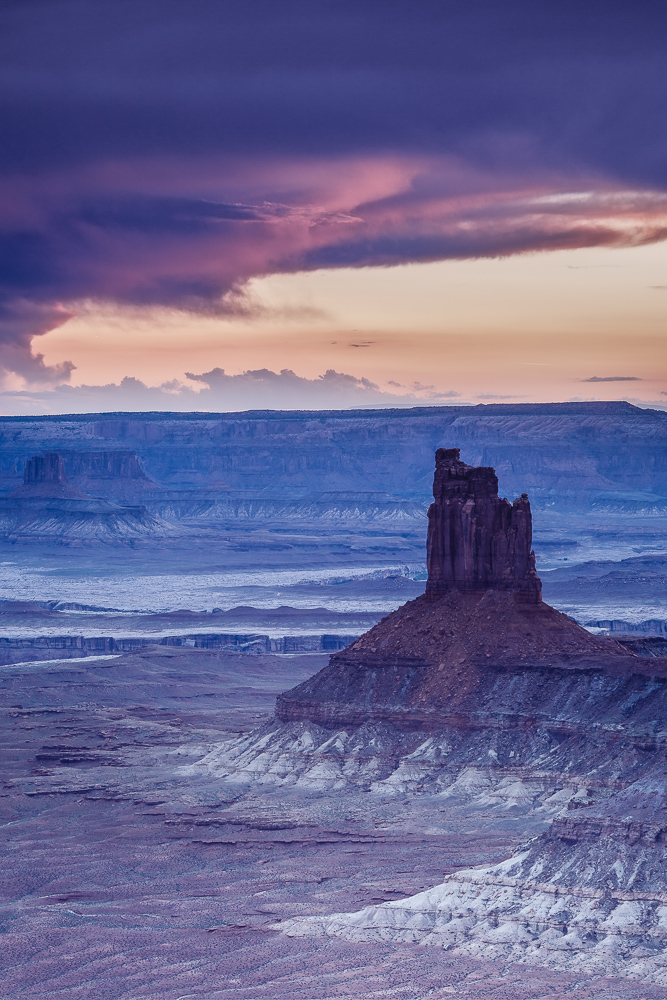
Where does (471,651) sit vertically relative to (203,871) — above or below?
above

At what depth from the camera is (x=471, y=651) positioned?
349ft

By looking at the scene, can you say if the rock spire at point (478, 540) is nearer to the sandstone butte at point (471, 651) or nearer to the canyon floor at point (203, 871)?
the sandstone butte at point (471, 651)

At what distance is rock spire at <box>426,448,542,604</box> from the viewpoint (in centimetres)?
10975

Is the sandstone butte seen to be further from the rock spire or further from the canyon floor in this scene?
the canyon floor

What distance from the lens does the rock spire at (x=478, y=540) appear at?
10975cm

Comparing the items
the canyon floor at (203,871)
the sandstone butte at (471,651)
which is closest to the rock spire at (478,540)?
the sandstone butte at (471,651)

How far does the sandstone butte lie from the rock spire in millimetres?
60

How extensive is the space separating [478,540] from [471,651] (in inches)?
300

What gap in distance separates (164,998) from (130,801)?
40564 millimetres

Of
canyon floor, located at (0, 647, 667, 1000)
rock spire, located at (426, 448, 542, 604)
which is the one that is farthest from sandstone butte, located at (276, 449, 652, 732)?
canyon floor, located at (0, 647, 667, 1000)

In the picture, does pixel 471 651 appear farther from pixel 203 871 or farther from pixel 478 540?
pixel 203 871

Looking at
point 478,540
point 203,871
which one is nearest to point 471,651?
point 478,540

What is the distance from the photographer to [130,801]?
104312mm

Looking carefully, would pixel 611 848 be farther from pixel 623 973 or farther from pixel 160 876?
pixel 160 876
